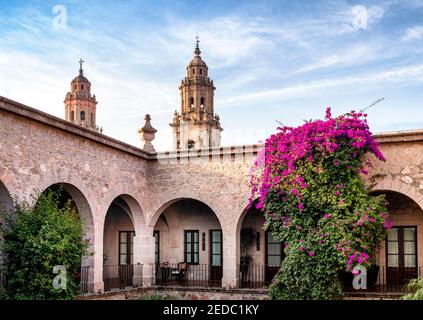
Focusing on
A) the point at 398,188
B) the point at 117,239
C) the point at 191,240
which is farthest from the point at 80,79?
the point at 398,188

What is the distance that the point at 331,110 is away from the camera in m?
13.7

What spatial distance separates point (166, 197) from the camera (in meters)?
16.6

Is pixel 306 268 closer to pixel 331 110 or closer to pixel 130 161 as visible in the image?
pixel 331 110

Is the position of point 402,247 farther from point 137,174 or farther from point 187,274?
point 137,174

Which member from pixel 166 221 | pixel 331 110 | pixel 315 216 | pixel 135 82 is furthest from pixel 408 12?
pixel 166 221

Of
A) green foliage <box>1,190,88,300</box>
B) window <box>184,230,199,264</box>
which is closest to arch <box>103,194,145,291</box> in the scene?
window <box>184,230,199,264</box>

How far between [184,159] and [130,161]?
1.52 m

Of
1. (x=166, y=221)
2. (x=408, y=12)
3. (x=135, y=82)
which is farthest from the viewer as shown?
(x=166, y=221)

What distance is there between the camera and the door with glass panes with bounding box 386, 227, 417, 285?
15906 mm

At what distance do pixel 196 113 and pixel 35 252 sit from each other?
33234 mm

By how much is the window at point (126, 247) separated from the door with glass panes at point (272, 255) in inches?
163

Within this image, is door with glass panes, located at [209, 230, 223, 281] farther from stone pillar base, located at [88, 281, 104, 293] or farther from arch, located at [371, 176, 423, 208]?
arch, located at [371, 176, 423, 208]

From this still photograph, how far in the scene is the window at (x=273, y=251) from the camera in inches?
686
